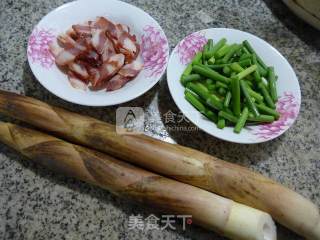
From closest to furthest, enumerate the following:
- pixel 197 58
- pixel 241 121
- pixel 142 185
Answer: pixel 142 185, pixel 241 121, pixel 197 58

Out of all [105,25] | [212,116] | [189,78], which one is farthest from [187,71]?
[105,25]

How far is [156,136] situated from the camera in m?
0.88

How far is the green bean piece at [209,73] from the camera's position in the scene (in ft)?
2.86

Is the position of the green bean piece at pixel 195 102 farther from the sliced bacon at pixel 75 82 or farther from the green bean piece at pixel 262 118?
the sliced bacon at pixel 75 82

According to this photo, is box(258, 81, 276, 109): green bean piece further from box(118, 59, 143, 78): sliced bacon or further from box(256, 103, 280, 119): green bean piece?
box(118, 59, 143, 78): sliced bacon

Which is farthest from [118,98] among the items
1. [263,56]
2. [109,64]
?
[263,56]

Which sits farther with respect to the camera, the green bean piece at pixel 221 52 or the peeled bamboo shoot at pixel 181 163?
the green bean piece at pixel 221 52

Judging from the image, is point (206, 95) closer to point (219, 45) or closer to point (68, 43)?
point (219, 45)

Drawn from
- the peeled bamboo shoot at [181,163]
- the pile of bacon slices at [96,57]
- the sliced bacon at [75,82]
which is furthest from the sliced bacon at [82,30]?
the peeled bamboo shoot at [181,163]

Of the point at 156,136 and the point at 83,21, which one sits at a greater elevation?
the point at 83,21

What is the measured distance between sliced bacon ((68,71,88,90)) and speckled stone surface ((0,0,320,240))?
63mm

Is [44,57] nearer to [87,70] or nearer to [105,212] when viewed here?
[87,70]

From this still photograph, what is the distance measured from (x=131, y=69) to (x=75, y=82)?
137 millimetres

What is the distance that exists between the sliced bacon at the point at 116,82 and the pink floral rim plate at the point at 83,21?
0.04 ft
